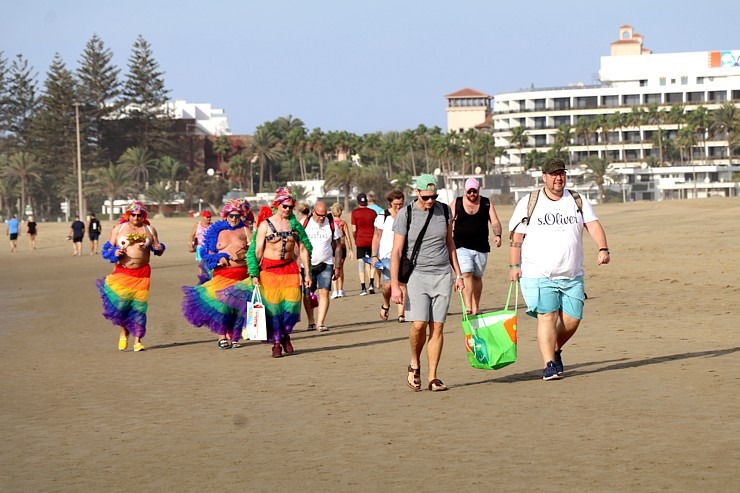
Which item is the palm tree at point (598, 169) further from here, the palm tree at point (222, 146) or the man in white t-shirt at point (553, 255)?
the man in white t-shirt at point (553, 255)

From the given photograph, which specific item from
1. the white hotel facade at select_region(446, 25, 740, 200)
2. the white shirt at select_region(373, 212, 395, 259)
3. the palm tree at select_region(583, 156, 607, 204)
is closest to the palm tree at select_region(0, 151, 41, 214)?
the white hotel facade at select_region(446, 25, 740, 200)

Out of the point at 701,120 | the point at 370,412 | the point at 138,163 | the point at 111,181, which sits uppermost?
the point at 701,120

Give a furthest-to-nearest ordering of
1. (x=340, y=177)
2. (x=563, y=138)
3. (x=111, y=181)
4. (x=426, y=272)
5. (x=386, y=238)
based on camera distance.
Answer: (x=563, y=138) → (x=340, y=177) → (x=111, y=181) → (x=386, y=238) → (x=426, y=272)

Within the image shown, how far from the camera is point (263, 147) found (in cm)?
13625

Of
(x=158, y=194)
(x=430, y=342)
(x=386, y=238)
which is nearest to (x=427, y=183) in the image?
(x=430, y=342)

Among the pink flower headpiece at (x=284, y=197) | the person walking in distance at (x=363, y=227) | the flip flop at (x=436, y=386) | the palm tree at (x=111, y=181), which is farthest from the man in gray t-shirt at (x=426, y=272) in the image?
the palm tree at (x=111, y=181)

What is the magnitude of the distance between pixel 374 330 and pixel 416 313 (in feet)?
18.2

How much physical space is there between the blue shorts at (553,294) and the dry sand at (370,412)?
58 cm

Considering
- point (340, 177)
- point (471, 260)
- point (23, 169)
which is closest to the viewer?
point (471, 260)

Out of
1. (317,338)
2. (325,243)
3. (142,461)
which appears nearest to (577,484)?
(142,461)

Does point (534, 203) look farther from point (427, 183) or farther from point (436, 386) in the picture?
point (436, 386)

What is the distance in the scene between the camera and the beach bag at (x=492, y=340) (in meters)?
9.51

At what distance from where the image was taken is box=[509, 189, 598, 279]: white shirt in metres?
9.44

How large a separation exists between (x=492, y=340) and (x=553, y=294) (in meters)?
0.59
